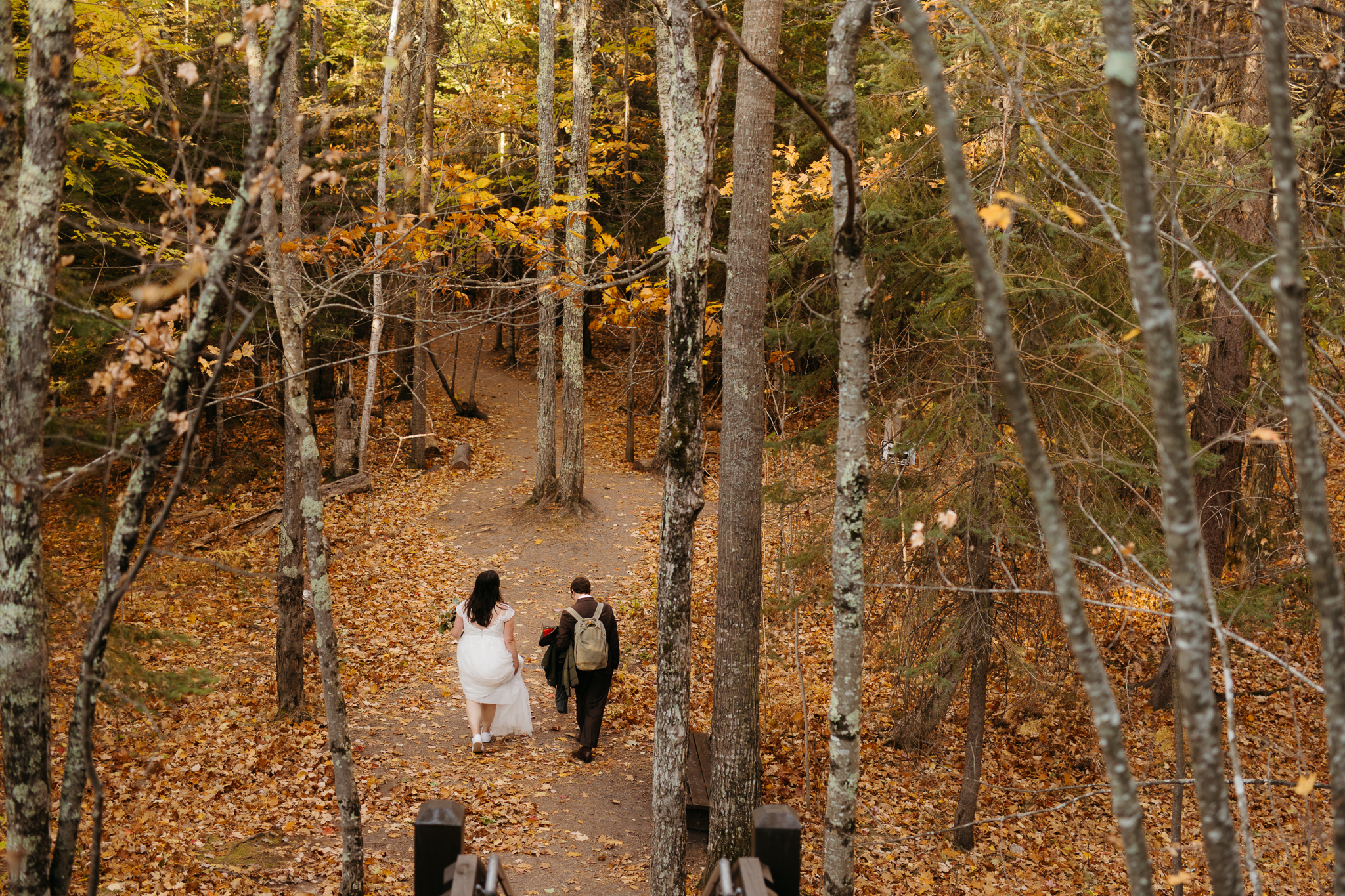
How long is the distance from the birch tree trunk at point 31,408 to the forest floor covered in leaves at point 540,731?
513 millimetres

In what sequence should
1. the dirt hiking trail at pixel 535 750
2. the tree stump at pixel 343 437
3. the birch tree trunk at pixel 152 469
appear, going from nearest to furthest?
the birch tree trunk at pixel 152 469
the dirt hiking trail at pixel 535 750
the tree stump at pixel 343 437

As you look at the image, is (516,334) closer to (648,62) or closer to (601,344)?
(601,344)

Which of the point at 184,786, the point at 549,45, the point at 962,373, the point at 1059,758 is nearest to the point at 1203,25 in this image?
the point at 962,373

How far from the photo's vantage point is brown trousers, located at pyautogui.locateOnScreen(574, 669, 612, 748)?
8.50m

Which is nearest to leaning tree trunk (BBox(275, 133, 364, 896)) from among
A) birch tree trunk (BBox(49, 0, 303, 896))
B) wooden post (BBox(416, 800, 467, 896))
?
birch tree trunk (BBox(49, 0, 303, 896))

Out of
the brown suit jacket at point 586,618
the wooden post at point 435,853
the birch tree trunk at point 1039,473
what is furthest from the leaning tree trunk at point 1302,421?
the brown suit jacket at point 586,618

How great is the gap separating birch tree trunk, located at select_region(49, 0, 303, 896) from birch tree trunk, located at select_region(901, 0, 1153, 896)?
7.76 ft

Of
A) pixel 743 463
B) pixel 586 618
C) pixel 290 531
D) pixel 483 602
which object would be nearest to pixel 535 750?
pixel 586 618

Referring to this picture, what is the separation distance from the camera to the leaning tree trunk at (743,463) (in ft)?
21.8

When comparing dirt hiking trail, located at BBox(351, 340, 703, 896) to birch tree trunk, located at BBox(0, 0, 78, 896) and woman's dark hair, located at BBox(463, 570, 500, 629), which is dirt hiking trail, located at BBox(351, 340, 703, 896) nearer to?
woman's dark hair, located at BBox(463, 570, 500, 629)

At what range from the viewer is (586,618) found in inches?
330

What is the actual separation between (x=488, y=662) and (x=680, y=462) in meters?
4.03

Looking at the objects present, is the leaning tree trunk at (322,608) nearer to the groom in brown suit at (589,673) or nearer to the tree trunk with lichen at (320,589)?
the tree trunk with lichen at (320,589)

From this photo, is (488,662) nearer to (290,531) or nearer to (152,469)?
(290,531)
